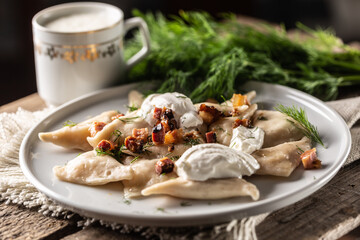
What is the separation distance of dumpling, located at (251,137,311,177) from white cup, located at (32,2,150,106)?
137cm

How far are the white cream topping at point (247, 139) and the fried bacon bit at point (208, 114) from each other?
0.61 feet

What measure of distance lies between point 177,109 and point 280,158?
58cm

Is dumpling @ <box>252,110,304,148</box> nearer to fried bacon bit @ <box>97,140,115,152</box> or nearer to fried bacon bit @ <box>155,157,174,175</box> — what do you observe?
fried bacon bit @ <box>155,157,174,175</box>

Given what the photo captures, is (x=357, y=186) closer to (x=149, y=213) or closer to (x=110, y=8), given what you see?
(x=149, y=213)

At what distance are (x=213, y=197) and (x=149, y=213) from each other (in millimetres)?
265

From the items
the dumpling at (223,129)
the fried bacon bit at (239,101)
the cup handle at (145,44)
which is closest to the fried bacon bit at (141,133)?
the dumpling at (223,129)

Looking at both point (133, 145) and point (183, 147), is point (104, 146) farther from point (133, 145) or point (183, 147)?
point (183, 147)

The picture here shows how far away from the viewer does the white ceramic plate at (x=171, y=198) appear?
181cm

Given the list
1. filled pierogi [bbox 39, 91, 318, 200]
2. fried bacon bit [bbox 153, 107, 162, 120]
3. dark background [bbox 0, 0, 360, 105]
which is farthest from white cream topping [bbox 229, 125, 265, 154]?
dark background [bbox 0, 0, 360, 105]

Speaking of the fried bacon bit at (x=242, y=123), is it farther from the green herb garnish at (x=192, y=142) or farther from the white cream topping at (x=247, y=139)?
the green herb garnish at (x=192, y=142)

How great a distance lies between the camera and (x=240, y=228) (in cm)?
184

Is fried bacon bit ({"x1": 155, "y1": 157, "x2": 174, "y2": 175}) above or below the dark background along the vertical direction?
above

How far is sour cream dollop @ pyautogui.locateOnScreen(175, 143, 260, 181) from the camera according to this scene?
6.40 ft

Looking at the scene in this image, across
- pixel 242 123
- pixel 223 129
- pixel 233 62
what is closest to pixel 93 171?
pixel 223 129
